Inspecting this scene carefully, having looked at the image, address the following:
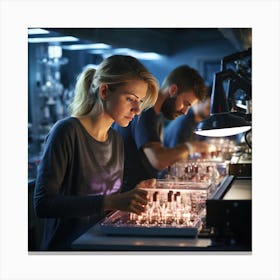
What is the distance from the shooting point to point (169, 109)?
139 inches

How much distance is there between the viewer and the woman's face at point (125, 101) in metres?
3.44

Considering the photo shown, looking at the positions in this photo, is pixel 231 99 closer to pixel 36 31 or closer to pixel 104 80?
pixel 104 80

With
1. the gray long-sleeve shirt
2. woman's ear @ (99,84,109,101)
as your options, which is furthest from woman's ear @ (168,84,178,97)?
the gray long-sleeve shirt

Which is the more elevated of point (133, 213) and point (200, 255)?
point (133, 213)

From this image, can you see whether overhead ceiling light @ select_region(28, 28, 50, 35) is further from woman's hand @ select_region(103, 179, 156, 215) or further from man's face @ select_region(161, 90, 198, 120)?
woman's hand @ select_region(103, 179, 156, 215)

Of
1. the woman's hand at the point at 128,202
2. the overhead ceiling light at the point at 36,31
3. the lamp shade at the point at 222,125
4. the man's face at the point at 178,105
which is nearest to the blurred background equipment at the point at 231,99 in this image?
the lamp shade at the point at 222,125

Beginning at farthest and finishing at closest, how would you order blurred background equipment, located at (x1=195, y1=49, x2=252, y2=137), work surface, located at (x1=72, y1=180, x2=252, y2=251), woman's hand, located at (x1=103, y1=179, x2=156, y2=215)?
1. woman's hand, located at (x1=103, y1=179, x2=156, y2=215)
2. blurred background equipment, located at (x1=195, y1=49, x2=252, y2=137)
3. work surface, located at (x1=72, y1=180, x2=252, y2=251)

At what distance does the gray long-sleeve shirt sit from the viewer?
3.39 m

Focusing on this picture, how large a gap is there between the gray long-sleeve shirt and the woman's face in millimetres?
181

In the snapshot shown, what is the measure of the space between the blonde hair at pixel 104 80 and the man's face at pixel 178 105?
11 cm
